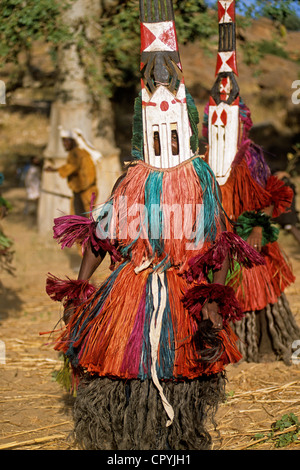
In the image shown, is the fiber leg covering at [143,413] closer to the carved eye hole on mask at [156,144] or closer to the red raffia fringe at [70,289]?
the red raffia fringe at [70,289]

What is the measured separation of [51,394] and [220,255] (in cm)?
235

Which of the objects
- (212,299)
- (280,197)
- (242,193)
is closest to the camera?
(212,299)

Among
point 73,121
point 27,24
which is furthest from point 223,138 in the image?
point 73,121

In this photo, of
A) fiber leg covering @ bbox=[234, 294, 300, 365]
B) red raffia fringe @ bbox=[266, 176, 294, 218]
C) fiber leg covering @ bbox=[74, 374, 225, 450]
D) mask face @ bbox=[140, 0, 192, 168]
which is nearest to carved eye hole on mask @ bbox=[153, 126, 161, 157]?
mask face @ bbox=[140, 0, 192, 168]

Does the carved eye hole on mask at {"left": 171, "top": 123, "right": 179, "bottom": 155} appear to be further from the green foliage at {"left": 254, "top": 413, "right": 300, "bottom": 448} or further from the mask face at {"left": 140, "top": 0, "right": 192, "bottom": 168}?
the green foliage at {"left": 254, "top": 413, "right": 300, "bottom": 448}

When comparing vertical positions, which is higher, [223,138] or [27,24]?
[27,24]

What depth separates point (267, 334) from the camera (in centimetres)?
538

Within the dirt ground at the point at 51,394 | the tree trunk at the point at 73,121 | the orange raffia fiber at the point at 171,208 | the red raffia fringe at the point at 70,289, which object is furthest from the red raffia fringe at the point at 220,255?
the tree trunk at the point at 73,121

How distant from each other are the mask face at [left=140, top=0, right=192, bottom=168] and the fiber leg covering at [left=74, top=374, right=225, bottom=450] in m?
1.21

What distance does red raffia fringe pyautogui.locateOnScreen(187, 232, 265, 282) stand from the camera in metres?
3.13

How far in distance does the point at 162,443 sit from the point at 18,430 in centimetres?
132

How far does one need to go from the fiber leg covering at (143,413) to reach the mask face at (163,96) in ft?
3.96

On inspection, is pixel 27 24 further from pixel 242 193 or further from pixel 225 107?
pixel 242 193

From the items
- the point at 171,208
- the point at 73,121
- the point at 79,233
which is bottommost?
the point at 79,233
